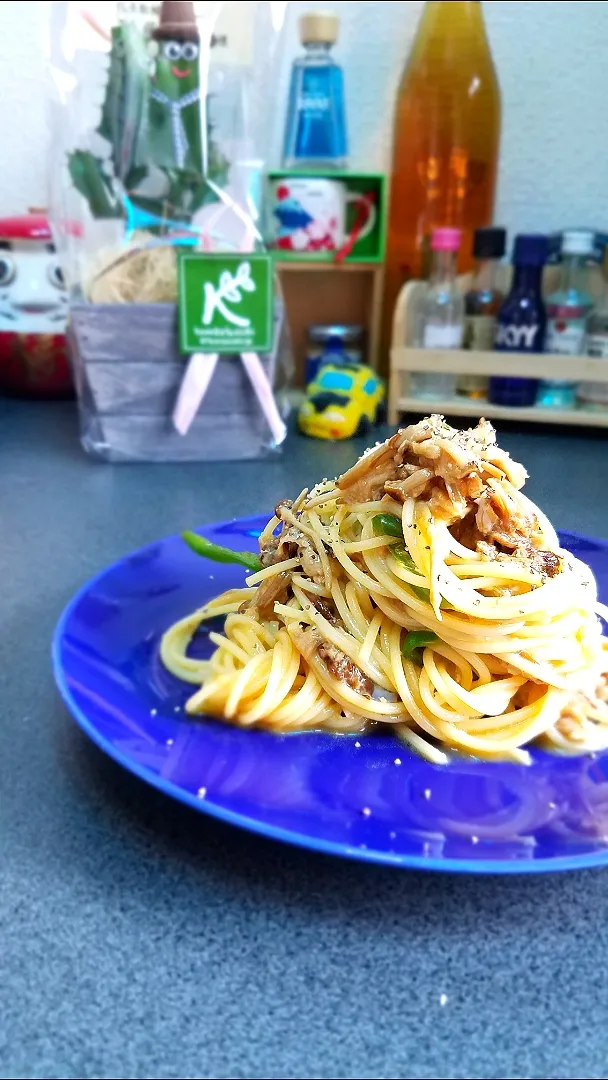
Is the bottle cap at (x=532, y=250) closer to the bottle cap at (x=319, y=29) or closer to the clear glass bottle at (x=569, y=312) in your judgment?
the clear glass bottle at (x=569, y=312)

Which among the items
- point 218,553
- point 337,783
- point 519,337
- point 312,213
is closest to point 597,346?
point 519,337

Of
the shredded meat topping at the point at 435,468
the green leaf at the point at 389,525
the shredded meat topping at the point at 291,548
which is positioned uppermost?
the shredded meat topping at the point at 435,468

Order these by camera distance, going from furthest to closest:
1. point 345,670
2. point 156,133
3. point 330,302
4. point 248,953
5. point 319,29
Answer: point 330,302 < point 319,29 < point 156,133 < point 345,670 < point 248,953

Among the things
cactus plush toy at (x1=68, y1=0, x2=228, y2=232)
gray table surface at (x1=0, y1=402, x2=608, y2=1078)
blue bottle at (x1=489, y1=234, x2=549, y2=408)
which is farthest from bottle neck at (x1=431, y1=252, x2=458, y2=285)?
gray table surface at (x1=0, y1=402, x2=608, y2=1078)

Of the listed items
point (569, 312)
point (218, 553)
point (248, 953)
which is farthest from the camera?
point (569, 312)

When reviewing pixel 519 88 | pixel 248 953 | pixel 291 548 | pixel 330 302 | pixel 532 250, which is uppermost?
pixel 519 88

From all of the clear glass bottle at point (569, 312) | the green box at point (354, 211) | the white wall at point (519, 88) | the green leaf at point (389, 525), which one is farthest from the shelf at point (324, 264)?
the green leaf at point (389, 525)

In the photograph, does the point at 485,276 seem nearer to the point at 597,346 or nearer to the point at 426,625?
the point at 597,346
